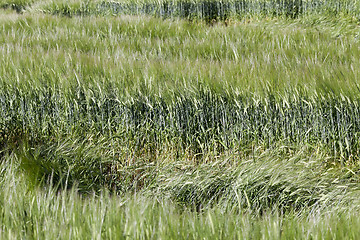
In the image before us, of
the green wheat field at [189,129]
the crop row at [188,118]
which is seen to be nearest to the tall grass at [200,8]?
the green wheat field at [189,129]

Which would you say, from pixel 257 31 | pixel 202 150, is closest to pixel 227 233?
pixel 202 150

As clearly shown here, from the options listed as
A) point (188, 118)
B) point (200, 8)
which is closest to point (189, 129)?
point (188, 118)

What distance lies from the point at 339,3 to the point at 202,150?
15.1 feet

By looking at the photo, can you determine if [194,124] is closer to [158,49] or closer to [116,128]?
[116,128]

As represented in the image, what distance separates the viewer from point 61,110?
2.46 metres

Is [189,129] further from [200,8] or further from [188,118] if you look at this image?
[200,8]

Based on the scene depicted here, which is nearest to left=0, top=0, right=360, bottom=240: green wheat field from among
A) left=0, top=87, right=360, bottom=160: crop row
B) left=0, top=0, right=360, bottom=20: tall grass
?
left=0, top=87, right=360, bottom=160: crop row

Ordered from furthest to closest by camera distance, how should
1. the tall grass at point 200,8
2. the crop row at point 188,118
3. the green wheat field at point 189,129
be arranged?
the tall grass at point 200,8 → the crop row at point 188,118 → the green wheat field at point 189,129

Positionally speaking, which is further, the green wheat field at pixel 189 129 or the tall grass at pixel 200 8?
the tall grass at pixel 200 8

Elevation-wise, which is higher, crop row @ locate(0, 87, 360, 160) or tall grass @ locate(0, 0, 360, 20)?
tall grass @ locate(0, 0, 360, 20)

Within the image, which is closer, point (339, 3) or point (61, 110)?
point (61, 110)

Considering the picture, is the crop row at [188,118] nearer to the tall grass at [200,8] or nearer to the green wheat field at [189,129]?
the green wheat field at [189,129]

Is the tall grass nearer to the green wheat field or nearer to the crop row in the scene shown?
the green wheat field

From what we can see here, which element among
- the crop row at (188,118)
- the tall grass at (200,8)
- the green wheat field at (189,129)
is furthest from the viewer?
the tall grass at (200,8)
